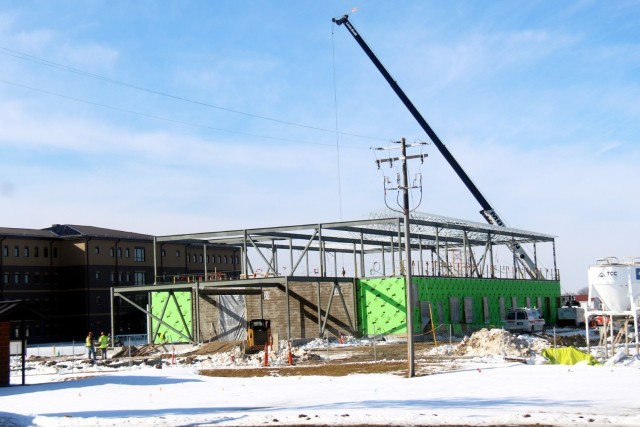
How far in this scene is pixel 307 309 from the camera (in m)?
54.7

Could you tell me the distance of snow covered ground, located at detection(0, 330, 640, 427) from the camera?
62.5 feet

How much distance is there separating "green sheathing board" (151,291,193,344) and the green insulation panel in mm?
13079

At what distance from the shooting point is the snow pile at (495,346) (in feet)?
122

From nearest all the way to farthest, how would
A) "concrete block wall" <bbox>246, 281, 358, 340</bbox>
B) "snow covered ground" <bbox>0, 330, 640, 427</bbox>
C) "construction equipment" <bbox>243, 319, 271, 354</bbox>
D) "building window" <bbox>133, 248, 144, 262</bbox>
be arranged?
"snow covered ground" <bbox>0, 330, 640, 427</bbox> < "construction equipment" <bbox>243, 319, 271, 354</bbox> < "concrete block wall" <bbox>246, 281, 358, 340</bbox> < "building window" <bbox>133, 248, 144, 262</bbox>

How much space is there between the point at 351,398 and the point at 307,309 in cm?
3116

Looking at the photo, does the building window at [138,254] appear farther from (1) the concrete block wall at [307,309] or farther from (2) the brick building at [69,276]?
(1) the concrete block wall at [307,309]

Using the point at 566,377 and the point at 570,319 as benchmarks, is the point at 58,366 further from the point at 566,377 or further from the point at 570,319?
the point at 570,319

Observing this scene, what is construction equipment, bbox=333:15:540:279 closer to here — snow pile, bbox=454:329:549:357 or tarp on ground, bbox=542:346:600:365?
snow pile, bbox=454:329:549:357

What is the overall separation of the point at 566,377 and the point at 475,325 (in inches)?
1327

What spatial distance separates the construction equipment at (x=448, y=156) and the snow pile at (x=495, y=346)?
3368cm

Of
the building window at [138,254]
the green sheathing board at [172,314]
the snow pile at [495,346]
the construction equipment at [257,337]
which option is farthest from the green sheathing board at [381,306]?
the building window at [138,254]

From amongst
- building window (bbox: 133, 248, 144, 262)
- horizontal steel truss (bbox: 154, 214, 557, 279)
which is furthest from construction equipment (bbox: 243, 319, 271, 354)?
building window (bbox: 133, 248, 144, 262)

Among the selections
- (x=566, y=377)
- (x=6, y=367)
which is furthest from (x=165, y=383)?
(x=566, y=377)

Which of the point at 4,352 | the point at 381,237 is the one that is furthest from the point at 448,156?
the point at 4,352
